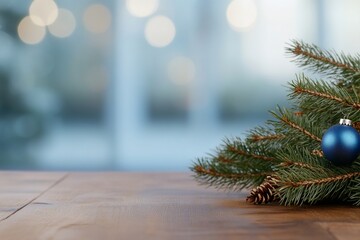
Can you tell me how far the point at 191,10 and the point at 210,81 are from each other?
362mm

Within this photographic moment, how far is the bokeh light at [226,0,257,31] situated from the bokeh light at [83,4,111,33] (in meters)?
0.60

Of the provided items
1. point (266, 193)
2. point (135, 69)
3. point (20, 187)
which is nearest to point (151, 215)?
point (266, 193)

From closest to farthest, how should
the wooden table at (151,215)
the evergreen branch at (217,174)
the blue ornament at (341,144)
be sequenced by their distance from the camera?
the wooden table at (151,215) → the blue ornament at (341,144) → the evergreen branch at (217,174)

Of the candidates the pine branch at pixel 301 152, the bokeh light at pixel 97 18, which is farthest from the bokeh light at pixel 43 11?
the pine branch at pixel 301 152

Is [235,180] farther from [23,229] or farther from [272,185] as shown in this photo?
[23,229]

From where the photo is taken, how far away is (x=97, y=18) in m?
3.16

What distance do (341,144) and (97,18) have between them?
2671 millimetres

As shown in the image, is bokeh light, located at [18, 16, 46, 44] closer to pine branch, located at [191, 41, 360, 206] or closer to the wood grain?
the wood grain

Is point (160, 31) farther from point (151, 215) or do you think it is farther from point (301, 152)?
point (151, 215)

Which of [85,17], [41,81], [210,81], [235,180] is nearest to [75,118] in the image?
[41,81]

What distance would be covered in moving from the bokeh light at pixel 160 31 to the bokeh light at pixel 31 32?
1.72ft

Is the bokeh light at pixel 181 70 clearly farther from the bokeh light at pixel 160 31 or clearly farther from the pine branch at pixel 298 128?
the pine branch at pixel 298 128

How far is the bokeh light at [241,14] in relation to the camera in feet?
10.3

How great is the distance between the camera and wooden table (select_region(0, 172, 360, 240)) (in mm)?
479
